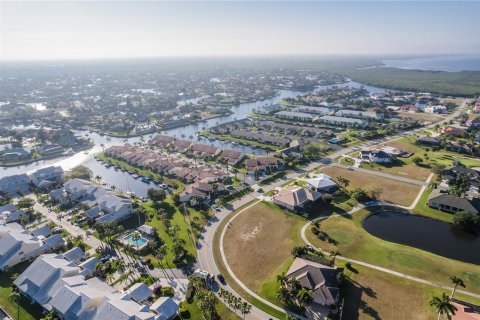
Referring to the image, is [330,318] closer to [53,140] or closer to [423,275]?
[423,275]

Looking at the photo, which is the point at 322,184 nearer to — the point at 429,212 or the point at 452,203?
the point at 429,212

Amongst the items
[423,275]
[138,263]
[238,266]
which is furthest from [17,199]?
[423,275]

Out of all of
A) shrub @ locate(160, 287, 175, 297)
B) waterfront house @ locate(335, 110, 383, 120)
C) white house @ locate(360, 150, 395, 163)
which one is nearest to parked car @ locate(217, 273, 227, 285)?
shrub @ locate(160, 287, 175, 297)

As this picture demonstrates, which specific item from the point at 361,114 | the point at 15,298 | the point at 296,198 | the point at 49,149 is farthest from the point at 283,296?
the point at 361,114

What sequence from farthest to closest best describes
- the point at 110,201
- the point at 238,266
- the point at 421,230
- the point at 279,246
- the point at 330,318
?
the point at 110,201, the point at 421,230, the point at 279,246, the point at 238,266, the point at 330,318

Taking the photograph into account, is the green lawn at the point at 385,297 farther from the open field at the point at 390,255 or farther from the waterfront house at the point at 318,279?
the open field at the point at 390,255
